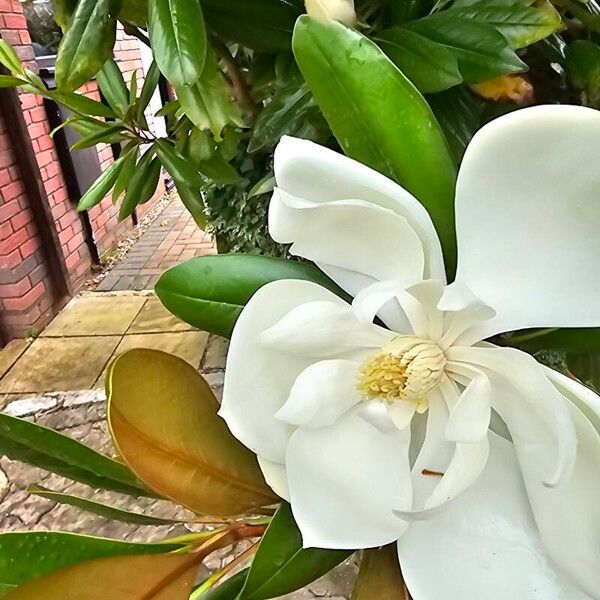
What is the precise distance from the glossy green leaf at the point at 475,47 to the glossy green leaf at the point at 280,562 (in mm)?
373

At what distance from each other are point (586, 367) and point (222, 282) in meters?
0.39

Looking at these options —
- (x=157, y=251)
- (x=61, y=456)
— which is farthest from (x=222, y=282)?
(x=157, y=251)

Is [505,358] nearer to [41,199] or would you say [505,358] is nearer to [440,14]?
[440,14]

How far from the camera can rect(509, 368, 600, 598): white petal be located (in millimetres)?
342

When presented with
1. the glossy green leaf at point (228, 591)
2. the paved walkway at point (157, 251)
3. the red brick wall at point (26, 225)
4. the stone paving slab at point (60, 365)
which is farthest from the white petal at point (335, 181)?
the paved walkway at point (157, 251)

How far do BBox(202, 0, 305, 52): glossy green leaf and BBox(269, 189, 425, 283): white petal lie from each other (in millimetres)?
303

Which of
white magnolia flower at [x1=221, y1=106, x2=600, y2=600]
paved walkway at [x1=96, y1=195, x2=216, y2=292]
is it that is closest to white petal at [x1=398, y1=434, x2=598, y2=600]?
white magnolia flower at [x1=221, y1=106, x2=600, y2=600]

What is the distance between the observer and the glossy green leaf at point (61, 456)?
1.64 ft

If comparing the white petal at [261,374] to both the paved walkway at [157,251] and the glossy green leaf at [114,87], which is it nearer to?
the glossy green leaf at [114,87]

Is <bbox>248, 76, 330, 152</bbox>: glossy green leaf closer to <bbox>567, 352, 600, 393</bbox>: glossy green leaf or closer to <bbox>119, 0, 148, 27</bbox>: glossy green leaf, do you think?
<bbox>119, 0, 148, 27</bbox>: glossy green leaf

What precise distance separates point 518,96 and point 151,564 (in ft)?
1.64

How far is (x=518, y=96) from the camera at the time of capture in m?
0.58

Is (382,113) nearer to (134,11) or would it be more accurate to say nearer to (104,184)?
(134,11)

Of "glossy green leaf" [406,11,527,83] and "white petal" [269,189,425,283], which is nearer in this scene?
"white petal" [269,189,425,283]
